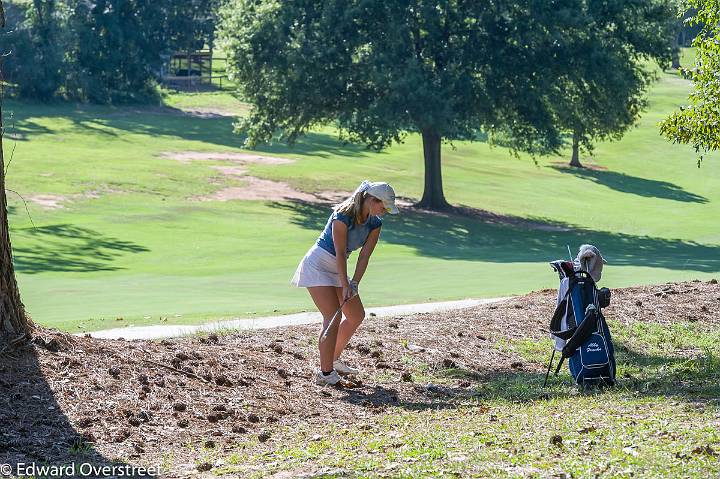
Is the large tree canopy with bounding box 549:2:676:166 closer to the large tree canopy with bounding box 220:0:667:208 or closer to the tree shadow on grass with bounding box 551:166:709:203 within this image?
the large tree canopy with bounding box 220:0:667:208

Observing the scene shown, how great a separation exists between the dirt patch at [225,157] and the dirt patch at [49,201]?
11.4 metres

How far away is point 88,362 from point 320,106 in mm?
28517

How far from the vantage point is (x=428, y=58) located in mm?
36562

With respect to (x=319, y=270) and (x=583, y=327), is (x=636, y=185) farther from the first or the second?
(x=319, y=270)

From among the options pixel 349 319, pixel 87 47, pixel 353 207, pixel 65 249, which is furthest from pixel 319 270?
pixel 87 47

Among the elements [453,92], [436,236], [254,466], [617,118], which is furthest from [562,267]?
[617,118]

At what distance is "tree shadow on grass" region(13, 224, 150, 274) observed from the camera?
23297mm

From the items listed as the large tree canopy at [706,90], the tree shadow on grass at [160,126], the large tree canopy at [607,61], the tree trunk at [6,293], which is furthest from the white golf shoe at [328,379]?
the tree shadow on grass at [160,126]

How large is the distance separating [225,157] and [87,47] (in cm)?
2275

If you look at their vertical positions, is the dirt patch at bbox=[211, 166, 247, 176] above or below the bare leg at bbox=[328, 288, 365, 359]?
below

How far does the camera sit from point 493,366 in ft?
37.2

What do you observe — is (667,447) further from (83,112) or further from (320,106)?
(83,112)

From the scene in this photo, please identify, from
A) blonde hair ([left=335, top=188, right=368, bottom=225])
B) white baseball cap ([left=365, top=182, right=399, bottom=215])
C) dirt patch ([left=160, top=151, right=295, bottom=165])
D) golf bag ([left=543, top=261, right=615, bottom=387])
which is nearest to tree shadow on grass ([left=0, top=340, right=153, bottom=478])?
blonde hair ([left=335, top=188, right=368, bottom=225])

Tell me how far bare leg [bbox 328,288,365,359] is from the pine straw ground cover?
475 millimetres
